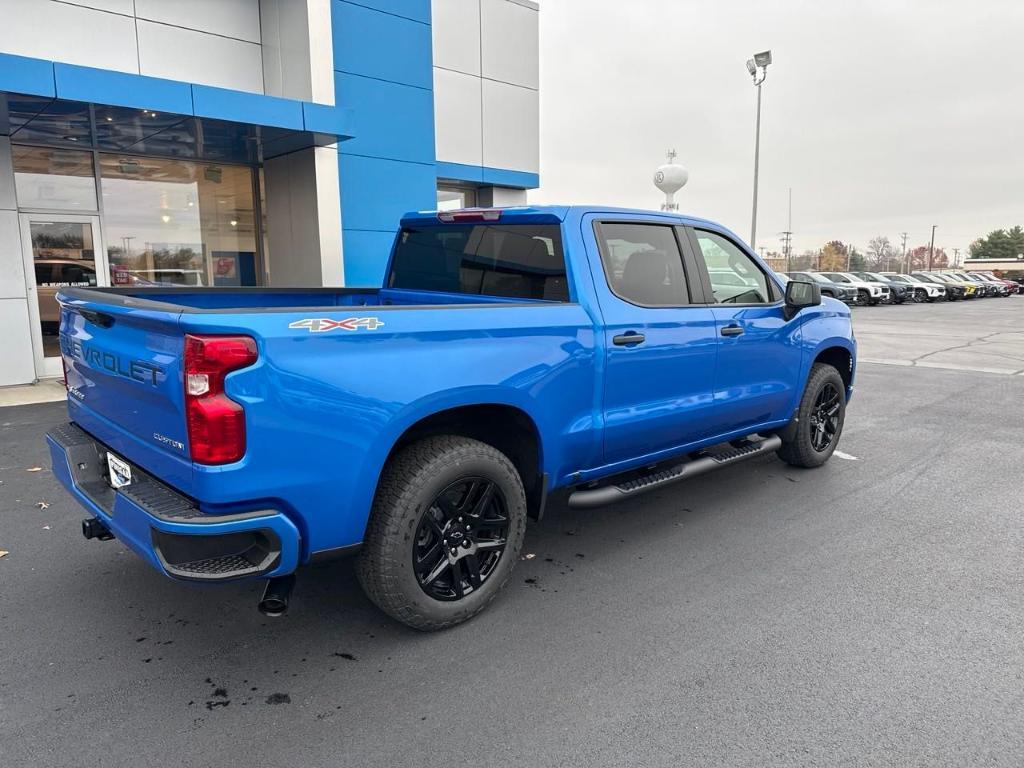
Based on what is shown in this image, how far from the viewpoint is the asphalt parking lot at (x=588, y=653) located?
2.46 m

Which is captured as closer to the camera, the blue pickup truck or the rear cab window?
the blue pickup truck

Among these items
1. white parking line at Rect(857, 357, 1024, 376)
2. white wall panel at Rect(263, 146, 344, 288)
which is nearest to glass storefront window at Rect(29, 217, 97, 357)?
white wall panel at Rect(263, 146, 344, 288)

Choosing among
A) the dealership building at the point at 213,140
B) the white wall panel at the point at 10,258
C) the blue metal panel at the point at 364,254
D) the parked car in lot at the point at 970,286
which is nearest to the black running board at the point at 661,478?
the dealership building at the point at 213,140

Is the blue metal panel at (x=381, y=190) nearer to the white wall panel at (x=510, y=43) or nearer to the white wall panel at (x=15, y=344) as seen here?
the white wall panel at (x=510, y=43)

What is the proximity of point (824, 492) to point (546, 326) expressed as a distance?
9.97 feet

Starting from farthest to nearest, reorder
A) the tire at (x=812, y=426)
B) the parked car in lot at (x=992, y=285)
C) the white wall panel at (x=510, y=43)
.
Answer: the parked car in lot at (x=992, y=285) → the white wall panel at (x=510, y=43) → the tire at (x=812, y=426)

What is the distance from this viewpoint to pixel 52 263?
1002cm

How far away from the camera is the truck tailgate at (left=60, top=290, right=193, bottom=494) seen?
249 cm

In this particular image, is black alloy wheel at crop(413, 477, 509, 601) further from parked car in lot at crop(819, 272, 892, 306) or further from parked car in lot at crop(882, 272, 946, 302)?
parked car in lot at crop(882, 272, 946, 302)

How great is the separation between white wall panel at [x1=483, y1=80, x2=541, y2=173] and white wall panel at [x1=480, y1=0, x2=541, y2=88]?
23 cm

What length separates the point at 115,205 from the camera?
1069 centimetres

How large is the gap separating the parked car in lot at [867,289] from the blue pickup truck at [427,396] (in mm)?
31081

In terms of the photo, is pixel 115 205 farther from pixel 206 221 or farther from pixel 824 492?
pixel 824 492

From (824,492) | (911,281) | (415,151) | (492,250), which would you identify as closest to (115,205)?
(415,151)
